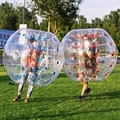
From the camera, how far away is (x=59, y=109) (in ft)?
25.4

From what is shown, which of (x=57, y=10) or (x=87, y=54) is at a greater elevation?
(x=57, y=10)

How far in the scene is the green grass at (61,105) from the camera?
7.08 meters

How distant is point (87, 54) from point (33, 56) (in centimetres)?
150

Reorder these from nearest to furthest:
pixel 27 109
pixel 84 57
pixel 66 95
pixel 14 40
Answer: pixel 27 109 < pixel 14 40 < pixel 84 57 < pixel 66 95

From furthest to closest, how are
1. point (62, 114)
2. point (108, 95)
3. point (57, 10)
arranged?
1. point (57, 10)
2. point (108, 95)
3. point (62, 114)

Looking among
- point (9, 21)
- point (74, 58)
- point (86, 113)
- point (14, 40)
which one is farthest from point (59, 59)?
point (9, 21)

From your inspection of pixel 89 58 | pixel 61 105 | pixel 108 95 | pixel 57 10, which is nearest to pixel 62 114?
pixel 61 105

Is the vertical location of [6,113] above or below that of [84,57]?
below

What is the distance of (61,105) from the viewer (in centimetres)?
830

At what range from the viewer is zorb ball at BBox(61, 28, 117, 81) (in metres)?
8.93

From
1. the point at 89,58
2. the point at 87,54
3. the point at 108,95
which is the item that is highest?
the point at 87,54

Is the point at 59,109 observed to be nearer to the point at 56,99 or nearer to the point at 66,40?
the point at 56,99

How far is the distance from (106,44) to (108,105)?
1.65m

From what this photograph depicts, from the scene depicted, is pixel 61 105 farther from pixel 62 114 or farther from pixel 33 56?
pixel 33 56
